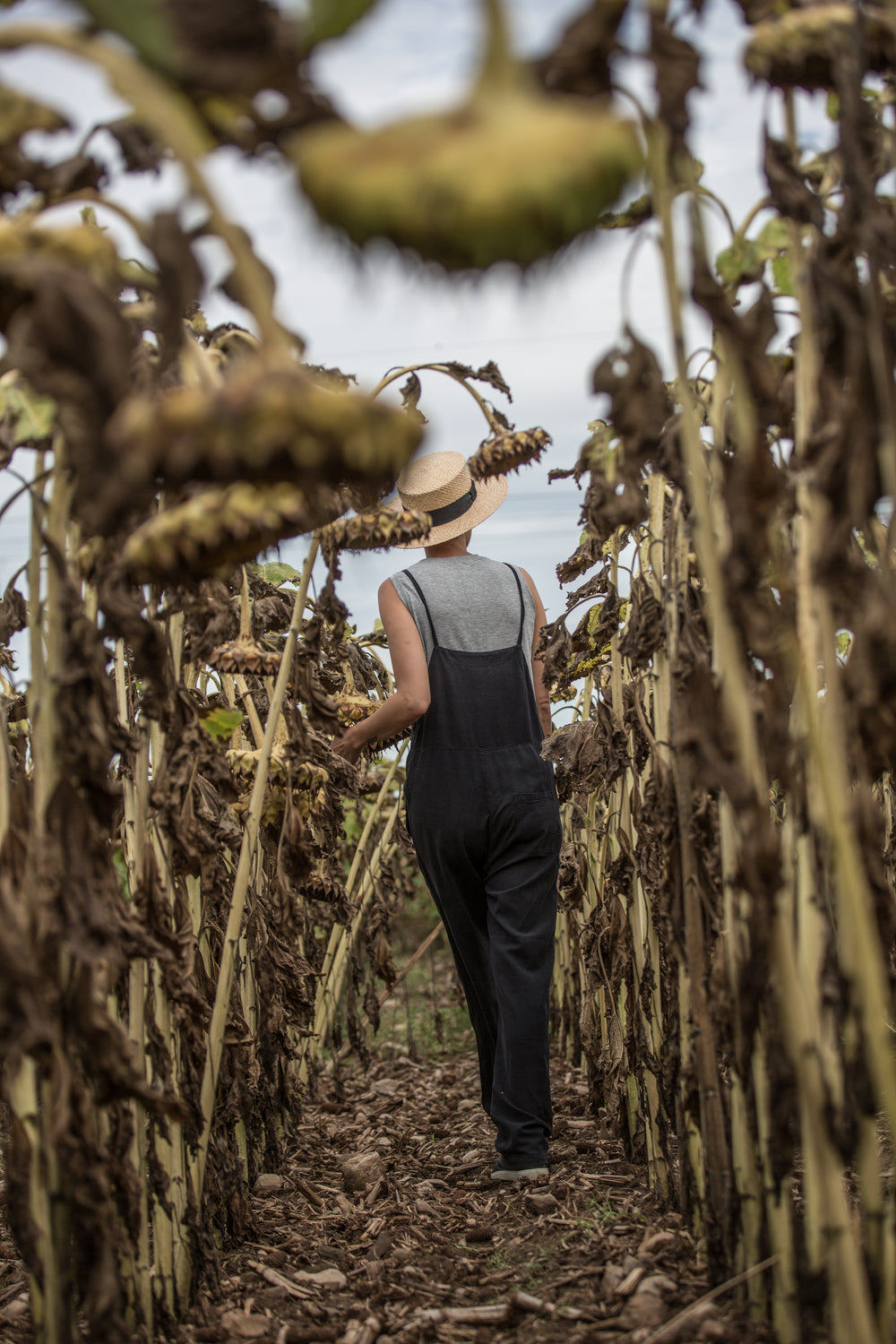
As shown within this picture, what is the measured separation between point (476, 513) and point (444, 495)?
144 mm

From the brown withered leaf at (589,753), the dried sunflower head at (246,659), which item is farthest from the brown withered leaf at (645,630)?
the dried sunflower head at (246,659)

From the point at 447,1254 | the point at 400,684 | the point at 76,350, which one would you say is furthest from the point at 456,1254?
the point at 76,350

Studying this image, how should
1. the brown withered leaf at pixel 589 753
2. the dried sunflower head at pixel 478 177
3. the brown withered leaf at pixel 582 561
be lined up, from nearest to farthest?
1. the dried sunflower head at pixel 478 177
2. the brown withered leaf at pixel 589 753
3. the brown withered leaf at pixel 582 561

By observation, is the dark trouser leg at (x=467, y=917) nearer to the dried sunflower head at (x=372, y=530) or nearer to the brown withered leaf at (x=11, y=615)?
the dried sunflower head at (x=372, y=530)

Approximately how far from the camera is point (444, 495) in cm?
363

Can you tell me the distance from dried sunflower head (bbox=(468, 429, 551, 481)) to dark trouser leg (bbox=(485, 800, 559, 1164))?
102 cm

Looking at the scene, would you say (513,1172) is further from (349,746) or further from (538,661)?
(538,661)

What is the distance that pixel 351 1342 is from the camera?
2104mm

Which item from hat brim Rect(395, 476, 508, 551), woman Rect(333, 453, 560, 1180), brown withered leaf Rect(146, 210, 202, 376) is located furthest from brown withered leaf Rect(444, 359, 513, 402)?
brown withered leaf Rect(146, 210, 202, 376)

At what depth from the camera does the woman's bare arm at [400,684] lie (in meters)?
3.32

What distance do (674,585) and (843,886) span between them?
36.2 inches

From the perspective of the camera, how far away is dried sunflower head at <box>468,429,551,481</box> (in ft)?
9.52

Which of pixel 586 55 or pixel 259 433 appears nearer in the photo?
pixel 259 433

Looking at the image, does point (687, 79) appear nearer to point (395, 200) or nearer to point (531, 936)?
point (395, 200)
